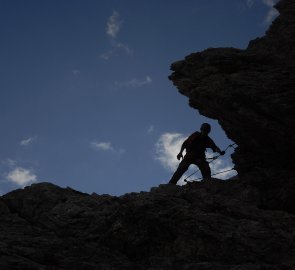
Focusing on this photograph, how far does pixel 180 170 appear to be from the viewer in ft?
71.4

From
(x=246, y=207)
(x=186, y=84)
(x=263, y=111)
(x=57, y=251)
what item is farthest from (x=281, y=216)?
(x=186, y=84)

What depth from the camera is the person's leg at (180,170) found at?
21.7 meters

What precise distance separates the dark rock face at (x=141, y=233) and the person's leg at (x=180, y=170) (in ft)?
16.0

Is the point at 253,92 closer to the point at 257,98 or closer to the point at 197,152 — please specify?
the point at 257,98

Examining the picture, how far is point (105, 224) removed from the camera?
15.0 m

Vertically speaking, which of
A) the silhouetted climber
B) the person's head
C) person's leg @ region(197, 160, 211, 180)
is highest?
the person's head

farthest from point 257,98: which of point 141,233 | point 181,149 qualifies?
point 141,233

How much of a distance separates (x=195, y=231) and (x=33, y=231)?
17.2 ft

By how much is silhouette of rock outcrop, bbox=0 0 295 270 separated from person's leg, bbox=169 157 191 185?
2172 millimetres

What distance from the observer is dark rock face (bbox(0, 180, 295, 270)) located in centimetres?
1260

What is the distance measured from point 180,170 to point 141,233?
7.69 metres

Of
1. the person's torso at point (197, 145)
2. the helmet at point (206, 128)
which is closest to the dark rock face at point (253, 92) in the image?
the helmet at point (206, 128)

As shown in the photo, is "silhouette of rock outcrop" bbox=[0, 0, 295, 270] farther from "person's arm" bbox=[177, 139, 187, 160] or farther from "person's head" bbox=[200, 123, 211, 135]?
"person's arm" bbox=[177, 139, 187, 160]

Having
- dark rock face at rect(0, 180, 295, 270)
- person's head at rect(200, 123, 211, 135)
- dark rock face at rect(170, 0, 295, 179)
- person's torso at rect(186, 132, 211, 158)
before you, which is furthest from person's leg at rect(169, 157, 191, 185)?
dark rock face at rect(0, 180, 295, 270)
